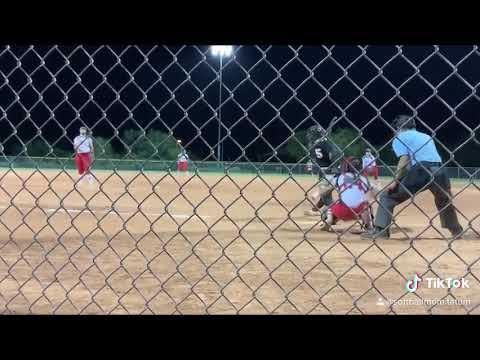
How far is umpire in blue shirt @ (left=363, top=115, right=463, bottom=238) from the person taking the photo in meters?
3.32

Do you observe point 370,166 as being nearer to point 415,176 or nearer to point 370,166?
point 370,166

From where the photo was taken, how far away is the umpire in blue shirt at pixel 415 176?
3.32m

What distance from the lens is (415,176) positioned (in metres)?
4.56

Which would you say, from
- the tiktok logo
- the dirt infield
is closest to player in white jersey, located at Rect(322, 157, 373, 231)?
the dirt infield

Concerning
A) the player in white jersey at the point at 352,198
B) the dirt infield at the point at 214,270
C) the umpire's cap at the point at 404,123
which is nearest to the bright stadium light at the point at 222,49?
the dirt infield at the point at 214,270

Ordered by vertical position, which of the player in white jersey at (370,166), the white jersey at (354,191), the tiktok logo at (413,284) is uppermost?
the white jersey at (354,191)

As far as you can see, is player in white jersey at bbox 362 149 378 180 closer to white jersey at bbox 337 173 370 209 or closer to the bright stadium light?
white jersey at bbox 337 173 370 209

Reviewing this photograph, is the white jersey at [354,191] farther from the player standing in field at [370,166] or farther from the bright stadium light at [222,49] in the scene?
the bright stadium light at [222,49]

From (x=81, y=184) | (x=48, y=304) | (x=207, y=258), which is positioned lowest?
(x=48, y=304)

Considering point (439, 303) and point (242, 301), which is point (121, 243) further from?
point (439, 303)

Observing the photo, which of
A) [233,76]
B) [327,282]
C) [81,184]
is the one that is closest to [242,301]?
[327,282]

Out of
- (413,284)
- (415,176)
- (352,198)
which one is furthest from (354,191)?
(413,284)

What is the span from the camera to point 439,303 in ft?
12.6
